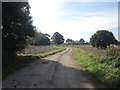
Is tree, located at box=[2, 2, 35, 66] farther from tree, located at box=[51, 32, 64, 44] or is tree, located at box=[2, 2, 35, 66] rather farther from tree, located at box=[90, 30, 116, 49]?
tree, located at box=[51, 32, 64, 44]

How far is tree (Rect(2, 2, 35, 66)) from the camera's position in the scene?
58.0ft

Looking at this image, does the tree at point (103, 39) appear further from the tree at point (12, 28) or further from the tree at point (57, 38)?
the tree at point (57, 38)

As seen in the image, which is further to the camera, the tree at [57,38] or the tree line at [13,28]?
the tree at [57,38]

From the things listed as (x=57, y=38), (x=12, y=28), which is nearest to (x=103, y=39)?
(x=12, y=28)

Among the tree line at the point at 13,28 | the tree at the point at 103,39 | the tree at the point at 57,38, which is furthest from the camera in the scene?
the tree at the point at 57,38

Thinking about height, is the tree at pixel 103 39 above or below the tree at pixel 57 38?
below

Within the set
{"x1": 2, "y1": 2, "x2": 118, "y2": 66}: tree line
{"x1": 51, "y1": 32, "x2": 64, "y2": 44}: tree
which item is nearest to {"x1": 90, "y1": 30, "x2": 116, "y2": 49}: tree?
{"x1": 2, "y1": 2, "x2": 118, "y2": 66}: tree line

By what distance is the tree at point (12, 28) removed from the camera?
58.0 ft

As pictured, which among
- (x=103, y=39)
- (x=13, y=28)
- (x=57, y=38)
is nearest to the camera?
(x=13, y=28)

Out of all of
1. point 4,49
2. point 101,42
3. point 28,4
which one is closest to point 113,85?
→ point 4,49

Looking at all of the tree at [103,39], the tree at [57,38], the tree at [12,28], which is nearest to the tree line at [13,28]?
the tree at [12,28]

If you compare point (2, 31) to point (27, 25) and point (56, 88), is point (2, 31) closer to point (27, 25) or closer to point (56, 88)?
point (27, 25)

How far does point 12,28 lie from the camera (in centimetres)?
1877

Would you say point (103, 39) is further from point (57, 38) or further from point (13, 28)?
point (57, 38)
